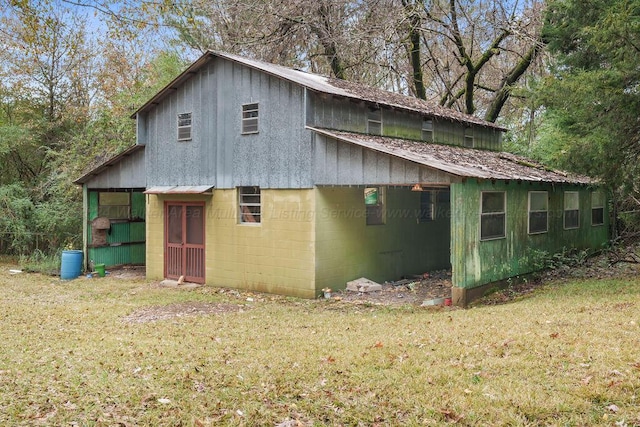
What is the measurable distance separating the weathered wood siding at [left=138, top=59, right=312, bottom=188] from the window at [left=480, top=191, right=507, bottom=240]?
3992 mm

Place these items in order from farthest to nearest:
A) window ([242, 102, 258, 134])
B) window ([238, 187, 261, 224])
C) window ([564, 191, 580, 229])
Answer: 1. window ([564, 191, 580, 229])
2. window ([238, 187, 261, 224])
3. window ([242, 102, 258, 134])

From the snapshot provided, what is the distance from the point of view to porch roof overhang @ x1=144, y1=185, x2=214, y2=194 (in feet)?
47.1

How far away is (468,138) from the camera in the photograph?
18781 mm

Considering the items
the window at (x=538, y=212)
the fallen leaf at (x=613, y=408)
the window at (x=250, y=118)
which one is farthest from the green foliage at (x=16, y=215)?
the fallen leaf at (x=613, y=408)

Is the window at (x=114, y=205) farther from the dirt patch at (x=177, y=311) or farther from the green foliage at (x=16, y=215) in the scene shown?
the dirt patch at (x=177, y=311)

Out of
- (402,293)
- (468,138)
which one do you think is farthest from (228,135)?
(468,138)

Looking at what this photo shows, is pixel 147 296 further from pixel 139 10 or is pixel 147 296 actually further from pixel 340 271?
pixel 139 10

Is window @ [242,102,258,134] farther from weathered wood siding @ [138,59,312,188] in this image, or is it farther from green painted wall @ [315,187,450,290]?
green painted wall @ [315,187,450,290]

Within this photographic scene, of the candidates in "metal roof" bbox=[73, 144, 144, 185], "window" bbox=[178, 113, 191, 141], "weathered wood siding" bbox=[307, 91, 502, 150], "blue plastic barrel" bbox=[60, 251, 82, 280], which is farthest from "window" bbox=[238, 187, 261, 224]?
"blue plastic barrel" bbox=[60, 251, 82, 280]

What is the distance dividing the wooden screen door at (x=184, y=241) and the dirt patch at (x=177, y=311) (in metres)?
3.19

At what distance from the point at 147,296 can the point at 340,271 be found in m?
4.77

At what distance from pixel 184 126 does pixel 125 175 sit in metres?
3.09

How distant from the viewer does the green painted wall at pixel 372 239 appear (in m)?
12.8

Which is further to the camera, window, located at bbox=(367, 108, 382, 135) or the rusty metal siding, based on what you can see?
the rusty metal siding
